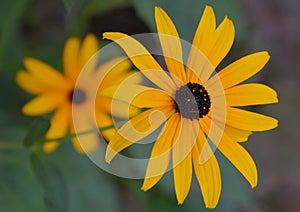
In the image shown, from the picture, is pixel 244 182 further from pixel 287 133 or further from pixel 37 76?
pixel 37 76

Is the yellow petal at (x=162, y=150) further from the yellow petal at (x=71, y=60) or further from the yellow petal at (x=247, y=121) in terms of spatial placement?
the yellow petal at (x=71, y=60)

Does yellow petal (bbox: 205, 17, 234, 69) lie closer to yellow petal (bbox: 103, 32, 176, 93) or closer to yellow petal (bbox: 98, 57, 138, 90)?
yellow petal (bbox: 103, 32, 176, 93)

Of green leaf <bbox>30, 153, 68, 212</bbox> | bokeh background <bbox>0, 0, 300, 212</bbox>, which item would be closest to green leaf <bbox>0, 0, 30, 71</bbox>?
bokeh background <bbox>0, 0, 300, 212</bbox>

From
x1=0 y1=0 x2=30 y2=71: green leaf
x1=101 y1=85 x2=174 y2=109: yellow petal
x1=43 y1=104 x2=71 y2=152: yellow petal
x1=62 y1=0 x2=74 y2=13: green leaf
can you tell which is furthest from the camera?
x1=0 y1=0 x2=30 y2=71: green leaf

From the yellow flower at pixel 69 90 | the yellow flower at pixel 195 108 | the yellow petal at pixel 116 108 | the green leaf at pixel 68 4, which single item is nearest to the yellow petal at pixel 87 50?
the yellow flower at pixel 69 90

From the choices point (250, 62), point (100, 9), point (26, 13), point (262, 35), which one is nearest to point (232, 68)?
point (250, 62)

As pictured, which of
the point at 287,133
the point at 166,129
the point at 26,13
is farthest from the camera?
the point at 287,133
